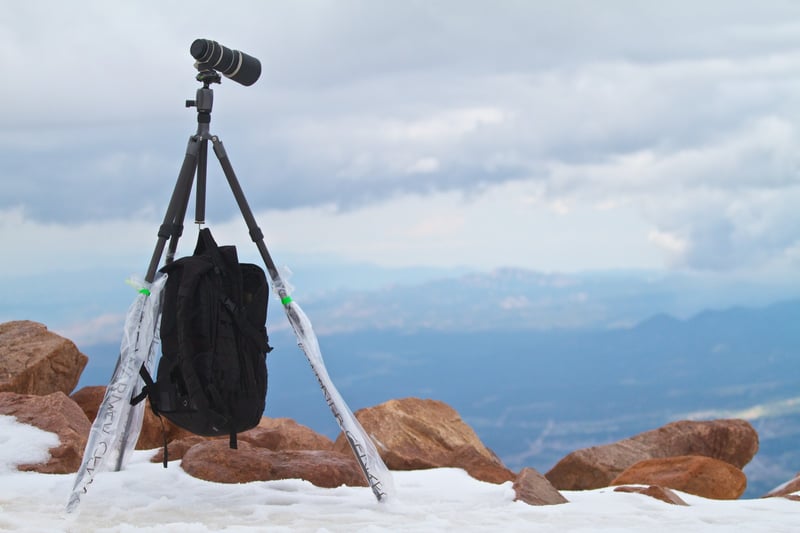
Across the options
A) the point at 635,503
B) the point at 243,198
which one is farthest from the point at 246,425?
the point at 635,503

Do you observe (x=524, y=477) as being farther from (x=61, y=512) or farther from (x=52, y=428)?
(x=52, y=428)

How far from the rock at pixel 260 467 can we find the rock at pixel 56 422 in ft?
3.36

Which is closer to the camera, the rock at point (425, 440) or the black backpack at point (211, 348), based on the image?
the black backpack at point (211, 348)

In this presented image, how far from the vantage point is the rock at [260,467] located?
760cm

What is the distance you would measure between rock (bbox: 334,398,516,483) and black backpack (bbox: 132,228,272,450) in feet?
10.6

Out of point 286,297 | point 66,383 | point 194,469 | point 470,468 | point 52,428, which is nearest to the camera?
point 286,297

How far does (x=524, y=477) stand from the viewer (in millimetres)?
7664

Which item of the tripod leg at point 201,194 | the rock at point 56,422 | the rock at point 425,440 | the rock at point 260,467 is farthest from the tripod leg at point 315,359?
the rock at point 56,422

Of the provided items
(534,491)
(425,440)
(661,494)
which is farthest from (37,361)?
(661,494)

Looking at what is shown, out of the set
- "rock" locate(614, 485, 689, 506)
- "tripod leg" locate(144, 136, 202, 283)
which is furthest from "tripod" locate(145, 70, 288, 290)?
"rock" locate(614, 485, 689, 506)

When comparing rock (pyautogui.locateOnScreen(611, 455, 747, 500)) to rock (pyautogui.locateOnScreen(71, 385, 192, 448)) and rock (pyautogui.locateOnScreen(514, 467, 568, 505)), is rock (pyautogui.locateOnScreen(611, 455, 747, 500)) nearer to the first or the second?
rock (pyautogui.locateOnScreen(514, 467, 568, 505))

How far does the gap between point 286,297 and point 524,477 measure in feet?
8.32

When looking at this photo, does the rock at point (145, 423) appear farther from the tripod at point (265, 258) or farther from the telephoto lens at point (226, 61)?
the telephoto lens at point (226, 61)

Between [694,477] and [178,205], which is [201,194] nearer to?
[178,205]
